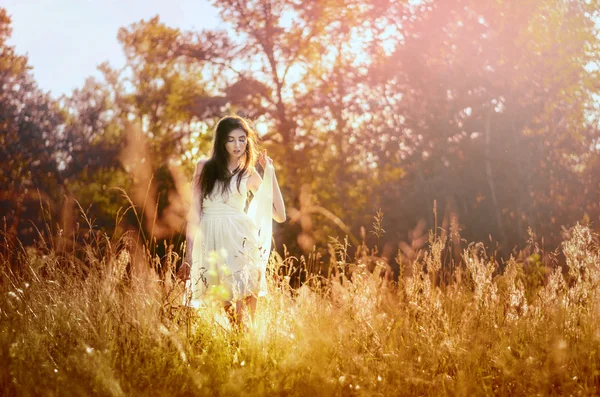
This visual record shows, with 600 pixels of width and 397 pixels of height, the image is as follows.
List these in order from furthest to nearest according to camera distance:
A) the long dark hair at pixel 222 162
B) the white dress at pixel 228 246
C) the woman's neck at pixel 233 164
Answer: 1. the woman's neck at pixel 233 164
2. the long dark hair at pixel 222 162
3. the white dress at pixel 228 246

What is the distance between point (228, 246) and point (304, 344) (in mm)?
1078

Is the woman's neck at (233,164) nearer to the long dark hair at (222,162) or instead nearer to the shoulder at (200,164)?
the long dark hair at (222,162)

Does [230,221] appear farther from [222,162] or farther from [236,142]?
[236,142]

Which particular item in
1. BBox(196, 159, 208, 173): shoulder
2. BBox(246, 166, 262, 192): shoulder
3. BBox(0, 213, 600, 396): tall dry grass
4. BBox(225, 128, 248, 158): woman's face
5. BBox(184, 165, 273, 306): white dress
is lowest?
BBox(0, 213, 600, 396): tall dry grass

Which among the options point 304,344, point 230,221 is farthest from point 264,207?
point 304,344

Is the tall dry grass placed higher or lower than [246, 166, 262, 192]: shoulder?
lower

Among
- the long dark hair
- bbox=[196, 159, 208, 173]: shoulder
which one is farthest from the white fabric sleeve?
bbox=[196, 159, 208, 173]: shoulder

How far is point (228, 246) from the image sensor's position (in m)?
4.41

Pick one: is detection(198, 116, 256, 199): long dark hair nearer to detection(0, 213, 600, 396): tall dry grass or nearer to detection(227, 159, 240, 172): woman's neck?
detection(227, 159, 240, 172): woman's neck

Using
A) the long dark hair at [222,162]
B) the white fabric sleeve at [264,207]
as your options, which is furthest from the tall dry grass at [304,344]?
the long dark hair at [222,162]

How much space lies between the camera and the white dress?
4.23 m

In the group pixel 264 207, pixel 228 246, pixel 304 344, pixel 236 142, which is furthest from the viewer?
pixel 264 207

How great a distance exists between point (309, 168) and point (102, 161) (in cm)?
823

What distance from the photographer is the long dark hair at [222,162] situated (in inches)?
180
